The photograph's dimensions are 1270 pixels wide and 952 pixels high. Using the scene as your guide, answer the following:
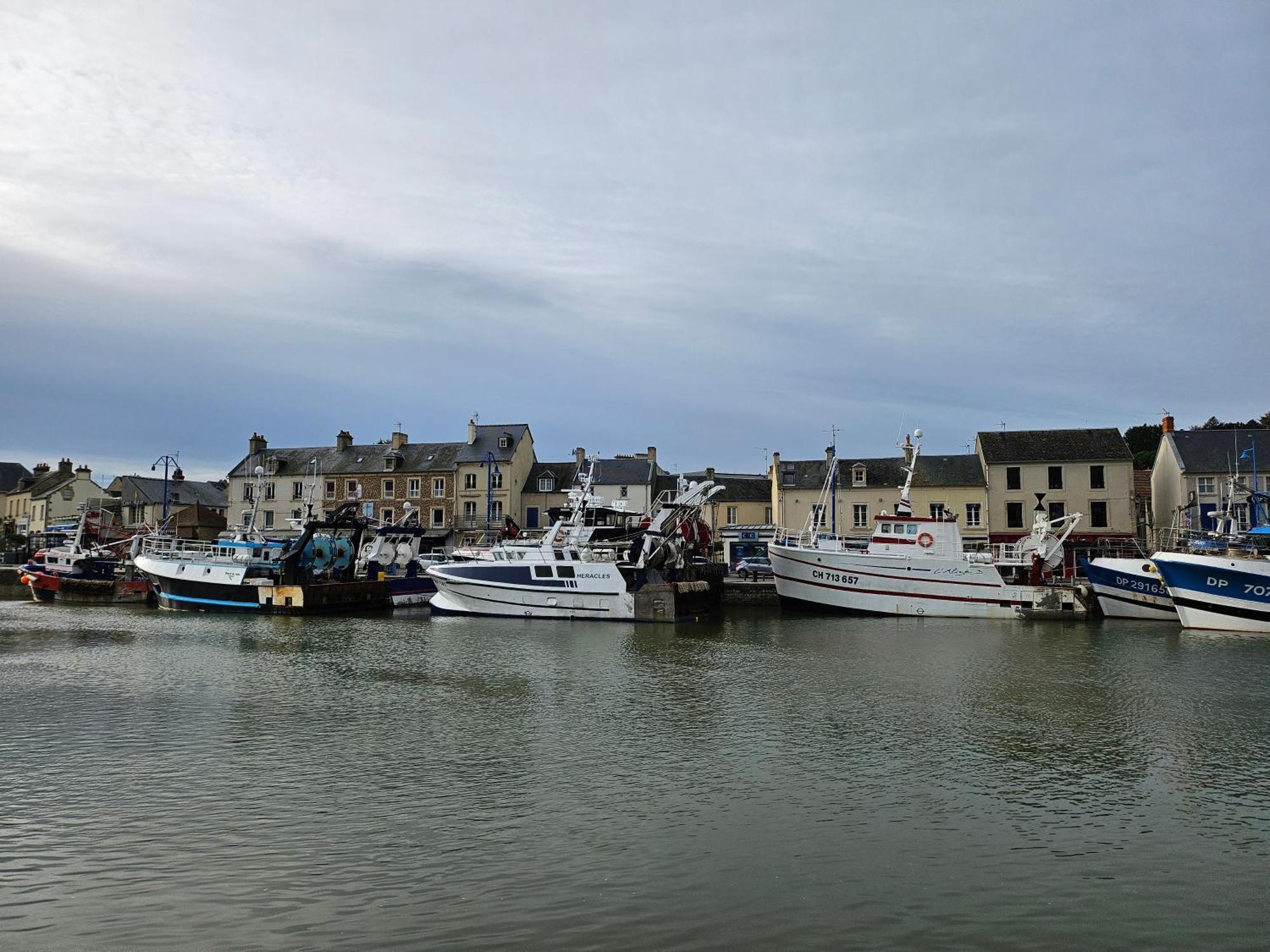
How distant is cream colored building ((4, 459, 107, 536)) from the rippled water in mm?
63941

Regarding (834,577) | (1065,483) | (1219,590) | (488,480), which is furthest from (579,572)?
(1065,483)

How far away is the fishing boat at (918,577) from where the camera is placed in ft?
126

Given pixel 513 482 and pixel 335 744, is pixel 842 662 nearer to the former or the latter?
pixel 335 744

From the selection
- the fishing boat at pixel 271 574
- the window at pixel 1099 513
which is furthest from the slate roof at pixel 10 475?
the window at pixel 1099 513

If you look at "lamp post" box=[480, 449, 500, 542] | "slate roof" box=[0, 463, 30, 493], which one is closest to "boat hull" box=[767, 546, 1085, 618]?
"lamp post" box=[480, 449, 500, 542]

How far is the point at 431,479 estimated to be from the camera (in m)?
63.8

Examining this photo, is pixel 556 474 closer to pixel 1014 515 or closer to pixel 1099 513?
pixel 1014 515

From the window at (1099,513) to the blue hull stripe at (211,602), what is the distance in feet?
151

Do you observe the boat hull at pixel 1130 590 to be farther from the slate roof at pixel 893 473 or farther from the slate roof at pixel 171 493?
the slate roof at pixel 171 493

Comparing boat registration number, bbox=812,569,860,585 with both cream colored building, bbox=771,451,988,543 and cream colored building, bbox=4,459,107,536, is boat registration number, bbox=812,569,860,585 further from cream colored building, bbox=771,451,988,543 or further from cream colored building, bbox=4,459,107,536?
cream colored building, bbox=4,459,107,536

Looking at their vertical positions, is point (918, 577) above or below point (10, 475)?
below

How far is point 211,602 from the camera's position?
4138cm

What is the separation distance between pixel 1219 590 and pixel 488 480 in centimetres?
4161

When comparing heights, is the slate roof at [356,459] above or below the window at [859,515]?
above
